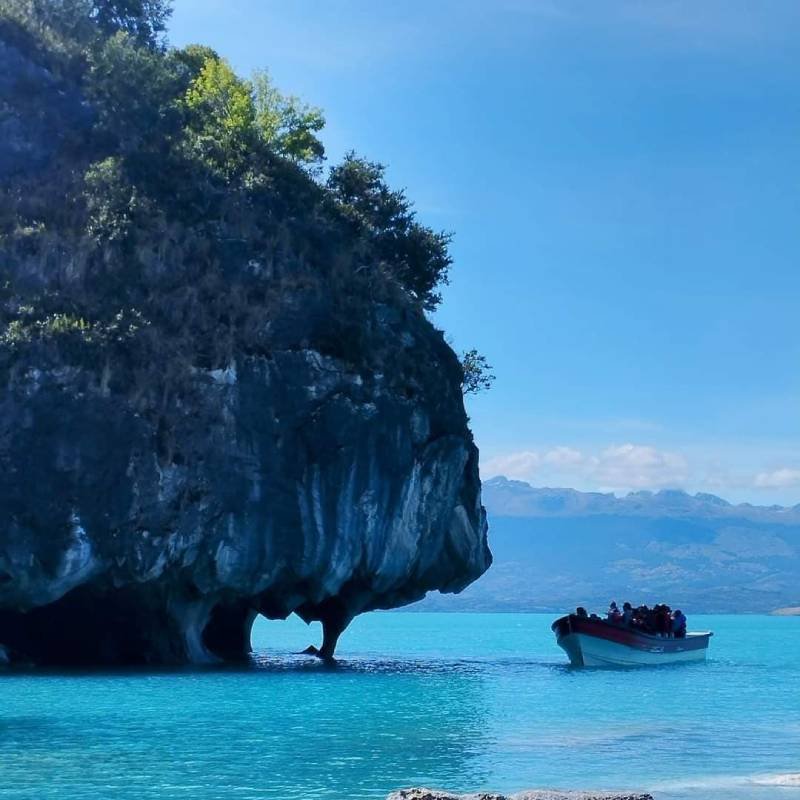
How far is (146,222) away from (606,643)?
24039 mm

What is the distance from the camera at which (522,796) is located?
17.2 metres

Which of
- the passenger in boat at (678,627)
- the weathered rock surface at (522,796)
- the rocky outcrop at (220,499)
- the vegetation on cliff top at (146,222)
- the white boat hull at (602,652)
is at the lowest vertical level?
the weathered rock surface at (522,796)

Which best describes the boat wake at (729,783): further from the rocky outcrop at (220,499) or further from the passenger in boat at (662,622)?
the passenger in boat at (662,622)

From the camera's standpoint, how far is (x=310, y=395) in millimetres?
43031

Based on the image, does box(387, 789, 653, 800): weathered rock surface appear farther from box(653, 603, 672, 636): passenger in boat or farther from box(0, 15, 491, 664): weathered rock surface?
box(653, 603, 672, 636): passenger in boat

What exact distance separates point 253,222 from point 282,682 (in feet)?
55.0

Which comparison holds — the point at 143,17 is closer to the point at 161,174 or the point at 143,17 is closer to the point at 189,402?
the point at 161,174

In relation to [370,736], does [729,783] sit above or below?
below

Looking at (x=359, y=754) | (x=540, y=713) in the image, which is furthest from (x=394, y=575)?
(x=359, y=754)

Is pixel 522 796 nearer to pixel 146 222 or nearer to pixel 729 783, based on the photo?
pixel 729 783

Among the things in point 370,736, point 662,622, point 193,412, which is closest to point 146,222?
point 193,412

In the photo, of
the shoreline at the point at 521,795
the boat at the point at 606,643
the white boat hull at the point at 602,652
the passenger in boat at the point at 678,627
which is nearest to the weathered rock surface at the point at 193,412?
the boat at the point at 606,643

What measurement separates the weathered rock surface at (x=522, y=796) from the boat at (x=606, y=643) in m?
32.9

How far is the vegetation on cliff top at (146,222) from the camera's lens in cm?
4159
